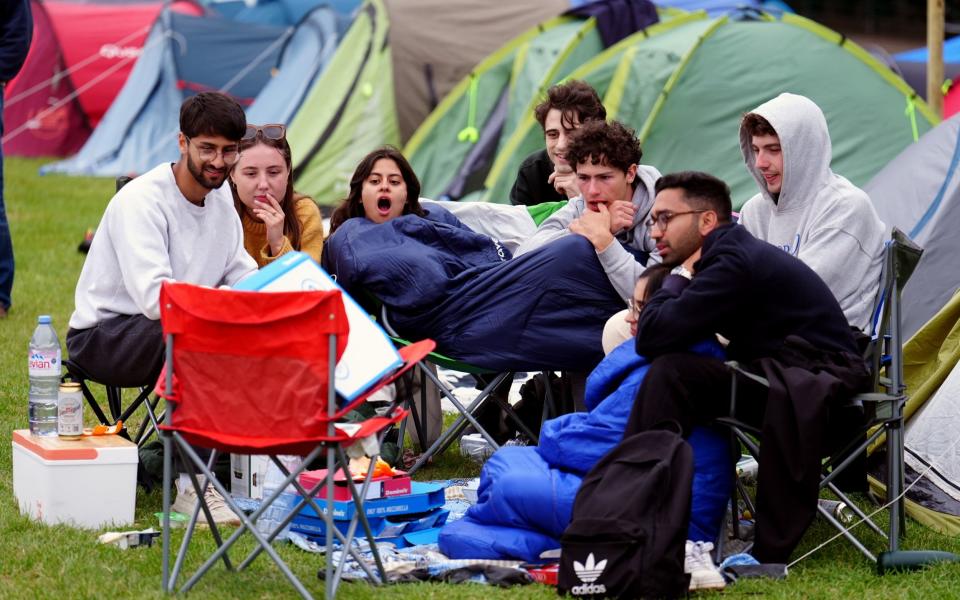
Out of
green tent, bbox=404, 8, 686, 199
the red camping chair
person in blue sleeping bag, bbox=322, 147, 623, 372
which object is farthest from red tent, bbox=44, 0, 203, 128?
the red camping chair

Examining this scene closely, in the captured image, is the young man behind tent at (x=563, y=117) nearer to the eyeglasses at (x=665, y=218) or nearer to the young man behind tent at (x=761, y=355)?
the eyeglasses at (x=665, y=218)

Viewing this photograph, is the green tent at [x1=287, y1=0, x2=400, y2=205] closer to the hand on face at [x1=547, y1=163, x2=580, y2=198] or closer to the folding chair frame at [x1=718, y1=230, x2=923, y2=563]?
the hand on face at [x1=547, y1=163, x2=580, y2=198]

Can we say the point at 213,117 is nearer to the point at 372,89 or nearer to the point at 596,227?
the point at 596,227

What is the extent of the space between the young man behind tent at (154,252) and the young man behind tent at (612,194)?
112 cm

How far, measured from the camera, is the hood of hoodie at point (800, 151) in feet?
15.3

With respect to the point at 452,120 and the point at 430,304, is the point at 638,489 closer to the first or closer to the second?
the point at 430,304

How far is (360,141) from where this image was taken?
12.1m

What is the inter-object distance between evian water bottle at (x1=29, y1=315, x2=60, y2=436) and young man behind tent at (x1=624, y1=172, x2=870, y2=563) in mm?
1737

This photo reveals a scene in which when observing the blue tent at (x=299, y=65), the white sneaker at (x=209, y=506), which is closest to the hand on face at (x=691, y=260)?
the white sneaker at (x=209, y=506)

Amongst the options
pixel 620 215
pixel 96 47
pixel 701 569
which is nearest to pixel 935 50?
pixel 620 215

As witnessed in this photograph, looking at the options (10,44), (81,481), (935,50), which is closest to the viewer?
(81,481)

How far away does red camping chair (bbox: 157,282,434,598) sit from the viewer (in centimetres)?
344

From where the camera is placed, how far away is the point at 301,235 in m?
5.37

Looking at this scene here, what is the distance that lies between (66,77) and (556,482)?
13.3 meters
